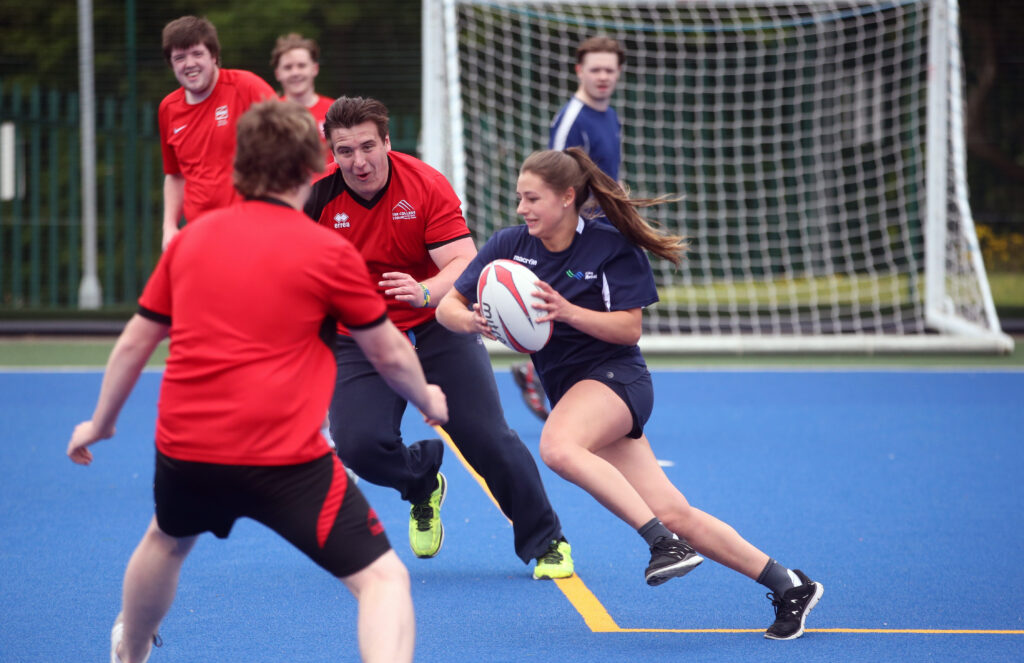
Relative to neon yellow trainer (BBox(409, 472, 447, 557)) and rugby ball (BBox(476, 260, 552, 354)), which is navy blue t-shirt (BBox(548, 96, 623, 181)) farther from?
rugby ball (BBox(476, 260, 552, 354))

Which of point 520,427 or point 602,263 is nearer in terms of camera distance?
point 602,263

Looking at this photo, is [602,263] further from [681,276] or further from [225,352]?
[681,276]

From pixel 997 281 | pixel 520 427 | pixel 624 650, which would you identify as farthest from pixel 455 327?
pixel 997 281

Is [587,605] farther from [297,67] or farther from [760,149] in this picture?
[760,149]

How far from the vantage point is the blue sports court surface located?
158 inches

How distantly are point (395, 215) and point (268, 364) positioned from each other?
77.5 inches

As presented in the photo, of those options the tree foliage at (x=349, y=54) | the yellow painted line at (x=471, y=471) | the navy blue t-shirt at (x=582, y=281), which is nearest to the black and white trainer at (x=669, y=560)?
the navy blue t-shirt at (x=582, y=281)

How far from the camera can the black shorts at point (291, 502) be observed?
113 inches

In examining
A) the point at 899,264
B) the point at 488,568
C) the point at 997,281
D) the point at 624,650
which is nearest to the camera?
the point at 624,650

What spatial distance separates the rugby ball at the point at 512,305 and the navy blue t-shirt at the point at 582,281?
0.16m

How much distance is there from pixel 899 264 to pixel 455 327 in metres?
12.7

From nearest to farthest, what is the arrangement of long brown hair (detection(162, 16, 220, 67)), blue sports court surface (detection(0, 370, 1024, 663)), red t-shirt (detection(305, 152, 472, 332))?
blue sports court surface (detection(0, 370, 1024, 663)) → red t-shirt (detection(305, 152, 472, 332)) → long brown hair (detection(162, 16, 220, 67))

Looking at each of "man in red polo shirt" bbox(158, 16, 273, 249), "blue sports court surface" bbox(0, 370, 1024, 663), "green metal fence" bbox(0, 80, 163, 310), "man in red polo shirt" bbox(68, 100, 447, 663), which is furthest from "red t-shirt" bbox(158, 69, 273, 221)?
"green metal fence" bbox(0, 80, 163, 310)

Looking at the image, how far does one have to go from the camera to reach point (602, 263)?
4.22 metres
